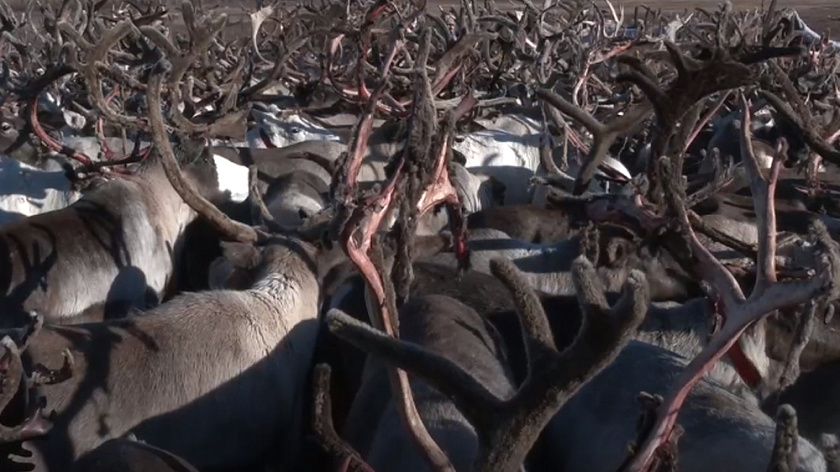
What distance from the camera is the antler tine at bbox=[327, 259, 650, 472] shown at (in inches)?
73.1

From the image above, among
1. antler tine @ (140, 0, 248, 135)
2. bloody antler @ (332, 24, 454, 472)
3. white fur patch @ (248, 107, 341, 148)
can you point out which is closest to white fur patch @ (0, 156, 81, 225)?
antler tine @ (140, 0, 248, 135)

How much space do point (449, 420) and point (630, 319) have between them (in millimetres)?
1220

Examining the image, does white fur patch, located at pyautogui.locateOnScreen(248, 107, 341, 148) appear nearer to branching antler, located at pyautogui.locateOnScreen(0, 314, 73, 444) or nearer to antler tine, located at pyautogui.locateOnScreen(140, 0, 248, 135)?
antler tine, located at pyautogui.locateOnScreen(140, 0, 248, 135)

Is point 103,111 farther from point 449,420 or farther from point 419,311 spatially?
point 449,420

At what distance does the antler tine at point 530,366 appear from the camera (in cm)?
186

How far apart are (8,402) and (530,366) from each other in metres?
1.21

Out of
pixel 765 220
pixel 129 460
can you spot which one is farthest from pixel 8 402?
pixel 765 220

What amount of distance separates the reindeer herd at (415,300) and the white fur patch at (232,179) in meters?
0.02

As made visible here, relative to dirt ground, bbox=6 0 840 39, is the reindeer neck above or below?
above

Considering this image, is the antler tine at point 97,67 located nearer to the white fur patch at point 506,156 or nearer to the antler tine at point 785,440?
the white fur patch at point 506,156

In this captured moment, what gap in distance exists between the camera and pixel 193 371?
3.52m

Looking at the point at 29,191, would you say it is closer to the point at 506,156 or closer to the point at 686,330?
the point at 506,156

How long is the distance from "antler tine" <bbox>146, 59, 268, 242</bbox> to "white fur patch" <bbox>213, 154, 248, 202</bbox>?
129 cm

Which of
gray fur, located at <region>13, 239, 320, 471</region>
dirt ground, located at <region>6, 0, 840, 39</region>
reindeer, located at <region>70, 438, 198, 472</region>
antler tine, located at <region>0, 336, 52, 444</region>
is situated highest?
antler tine, located at <region>0, 336, 52, 444</region>
